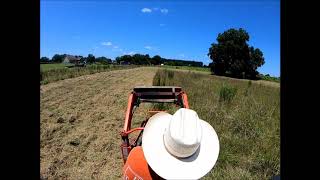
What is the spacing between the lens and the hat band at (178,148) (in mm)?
2947

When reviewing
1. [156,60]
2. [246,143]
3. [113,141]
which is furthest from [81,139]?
[156,60]

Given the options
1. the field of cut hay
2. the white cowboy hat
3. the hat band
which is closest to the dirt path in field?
the field of cut hay

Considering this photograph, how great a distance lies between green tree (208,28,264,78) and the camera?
77688 millimetres

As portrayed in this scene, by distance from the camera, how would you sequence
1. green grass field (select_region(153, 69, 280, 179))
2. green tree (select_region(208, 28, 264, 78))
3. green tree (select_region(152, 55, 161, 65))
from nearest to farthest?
green grass field (select_region(153, 69, 280, 179)) → green tree (select_region(208, 28, 264, 78)) → green tree (select_region(152, 55, 161, 65))

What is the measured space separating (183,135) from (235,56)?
78.6 m

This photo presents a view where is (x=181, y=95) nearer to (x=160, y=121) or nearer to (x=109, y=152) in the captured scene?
(x=160, y=121)

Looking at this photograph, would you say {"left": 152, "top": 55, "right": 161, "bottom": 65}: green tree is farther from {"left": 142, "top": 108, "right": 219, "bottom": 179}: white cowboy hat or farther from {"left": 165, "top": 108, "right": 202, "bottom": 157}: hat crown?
{"left": 165, "top": 108, "right": 202, "bottom": 157}: hat crown

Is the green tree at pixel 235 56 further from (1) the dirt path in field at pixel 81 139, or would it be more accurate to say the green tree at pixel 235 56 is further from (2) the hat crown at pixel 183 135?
(2) the hat crown at pixel 183 135

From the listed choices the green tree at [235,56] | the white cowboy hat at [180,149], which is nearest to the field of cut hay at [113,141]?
the white cowboy hat at [180,149]

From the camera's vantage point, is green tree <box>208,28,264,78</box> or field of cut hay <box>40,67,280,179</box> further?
green tree <box>208,28,264,78</box>

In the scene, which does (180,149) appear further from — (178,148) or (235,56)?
(235,56)

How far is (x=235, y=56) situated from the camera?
79.8m
